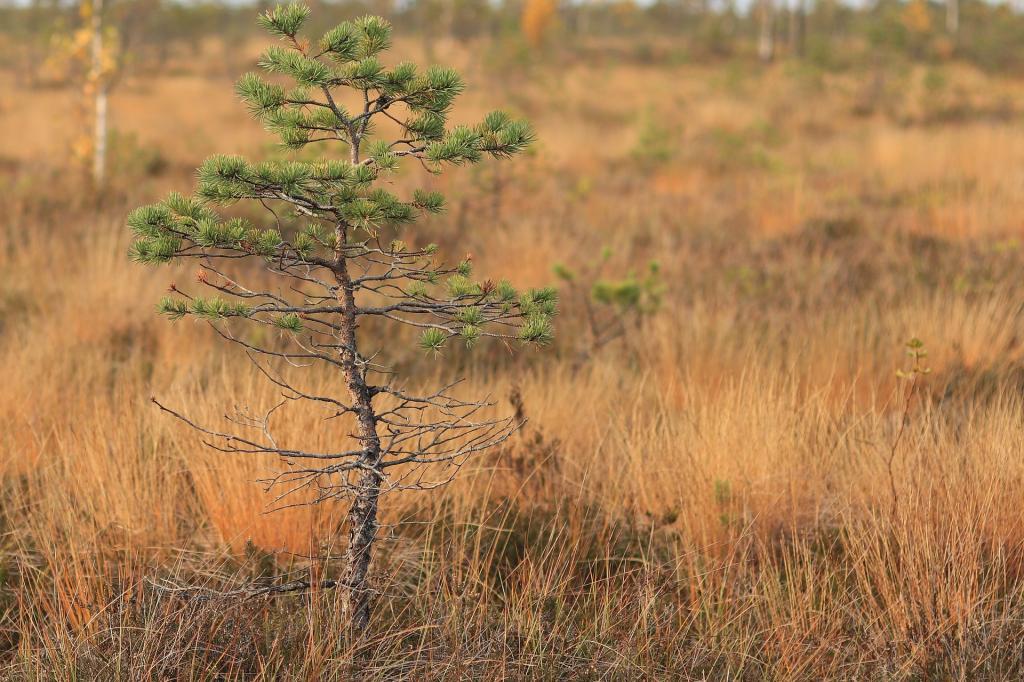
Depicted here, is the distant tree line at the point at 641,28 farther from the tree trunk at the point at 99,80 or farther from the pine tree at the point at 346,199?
the pine tree at the point at 346,199

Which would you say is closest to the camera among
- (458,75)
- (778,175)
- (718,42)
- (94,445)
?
(458,75)

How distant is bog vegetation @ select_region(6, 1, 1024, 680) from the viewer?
2420 millimetres

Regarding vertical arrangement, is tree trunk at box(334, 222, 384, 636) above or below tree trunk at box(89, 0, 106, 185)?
below

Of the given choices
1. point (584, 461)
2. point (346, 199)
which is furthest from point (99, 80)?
point (346, 199)

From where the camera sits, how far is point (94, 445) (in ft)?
10.9

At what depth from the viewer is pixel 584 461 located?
3459 millimetres

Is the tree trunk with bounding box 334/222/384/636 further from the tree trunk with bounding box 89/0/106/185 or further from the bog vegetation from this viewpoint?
the tree trunk with bounding box 89/0/106/185

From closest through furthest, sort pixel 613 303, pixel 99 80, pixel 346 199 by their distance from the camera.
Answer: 1. pixel 346 199
2. pixel 613 303
3. pixel 99 80

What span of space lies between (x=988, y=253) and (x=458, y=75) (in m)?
5.87

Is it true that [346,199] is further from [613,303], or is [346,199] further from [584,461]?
[613,303]

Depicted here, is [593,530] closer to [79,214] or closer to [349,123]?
[349,123]

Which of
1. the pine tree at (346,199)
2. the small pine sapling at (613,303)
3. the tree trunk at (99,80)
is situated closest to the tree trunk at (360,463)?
the pine tree at (346,199)

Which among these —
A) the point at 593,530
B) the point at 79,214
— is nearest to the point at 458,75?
the point at 593,530

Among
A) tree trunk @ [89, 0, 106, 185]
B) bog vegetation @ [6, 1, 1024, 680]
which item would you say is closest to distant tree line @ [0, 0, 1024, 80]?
tree trunk @ [89, 0, 106, 185]
